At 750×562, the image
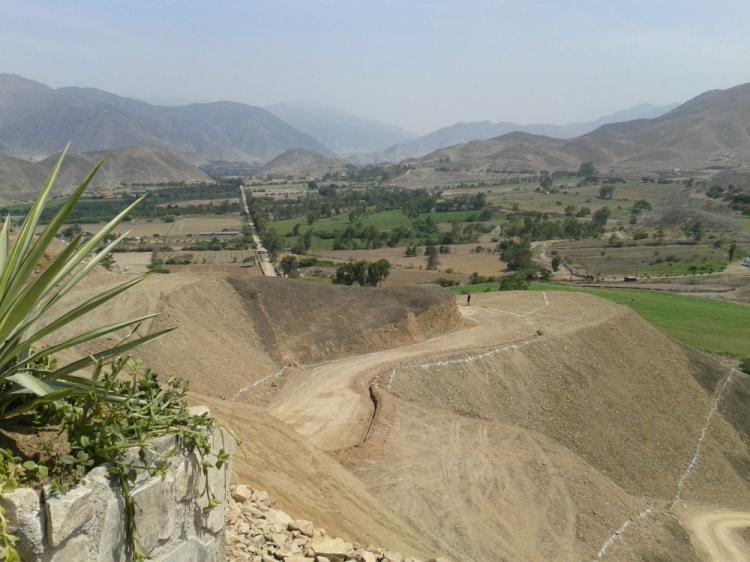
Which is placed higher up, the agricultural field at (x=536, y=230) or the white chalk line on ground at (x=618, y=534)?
the white chalk line on ground at (x=618, y=534)

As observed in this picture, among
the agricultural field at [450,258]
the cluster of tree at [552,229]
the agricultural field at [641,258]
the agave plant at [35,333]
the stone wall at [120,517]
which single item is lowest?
the agricultural field at [641,258]

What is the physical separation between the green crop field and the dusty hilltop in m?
13.1

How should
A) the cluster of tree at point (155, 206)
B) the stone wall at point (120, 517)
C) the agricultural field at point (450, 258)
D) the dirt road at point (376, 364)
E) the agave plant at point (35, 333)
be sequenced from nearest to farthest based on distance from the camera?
1. the stone wall at point (120, 517)
2. the agave plant at point (35, 333)
3. the dirt road at point (376, 364)
4. the agricultural field at point (450, 258)
5. the cluster of tree at point (155, 206)

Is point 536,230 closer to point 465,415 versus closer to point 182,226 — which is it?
point 182,226

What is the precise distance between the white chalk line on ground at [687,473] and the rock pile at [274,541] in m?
13.5

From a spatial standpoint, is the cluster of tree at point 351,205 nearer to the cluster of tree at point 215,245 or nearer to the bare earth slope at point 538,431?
the cluster of tree at point 215,245

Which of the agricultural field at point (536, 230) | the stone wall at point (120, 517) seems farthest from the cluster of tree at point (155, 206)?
the stone wall at point (120, 517)

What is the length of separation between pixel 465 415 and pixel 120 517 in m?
21.0

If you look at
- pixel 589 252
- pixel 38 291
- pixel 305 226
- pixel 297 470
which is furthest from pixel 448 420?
pixel 305 226

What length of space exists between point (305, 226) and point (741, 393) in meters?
88.7

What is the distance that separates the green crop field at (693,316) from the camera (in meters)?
46.9

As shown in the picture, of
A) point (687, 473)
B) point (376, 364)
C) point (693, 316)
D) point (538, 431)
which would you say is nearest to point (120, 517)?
point (538, 431)

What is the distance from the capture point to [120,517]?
486 cm

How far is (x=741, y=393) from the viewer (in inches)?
1341
